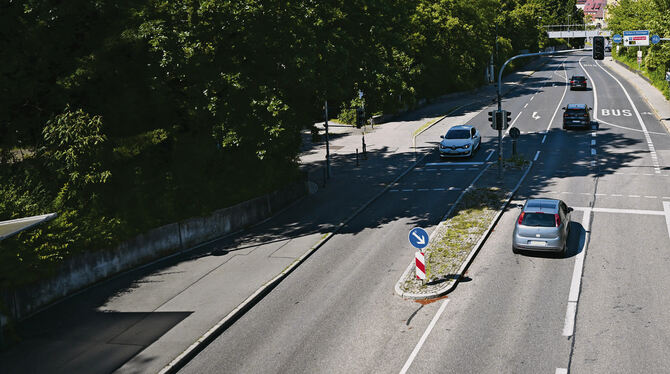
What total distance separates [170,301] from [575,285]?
12.1m

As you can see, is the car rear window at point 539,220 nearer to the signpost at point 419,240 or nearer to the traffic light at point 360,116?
the signpost at point 419,240

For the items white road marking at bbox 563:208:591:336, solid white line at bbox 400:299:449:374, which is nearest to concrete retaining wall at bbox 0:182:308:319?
solid white line at bbox 400:299:449:374

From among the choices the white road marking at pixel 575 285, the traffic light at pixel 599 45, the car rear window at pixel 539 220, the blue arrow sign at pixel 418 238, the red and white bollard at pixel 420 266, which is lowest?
the white road marking at pixel 575 285

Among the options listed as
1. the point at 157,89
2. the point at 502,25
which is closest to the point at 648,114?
the point at 502,25

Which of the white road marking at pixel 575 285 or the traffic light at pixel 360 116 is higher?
the traffic light at pixel 360 116

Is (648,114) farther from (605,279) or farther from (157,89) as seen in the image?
(157,89)

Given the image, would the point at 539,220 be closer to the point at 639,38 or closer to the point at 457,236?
the point at 457,236

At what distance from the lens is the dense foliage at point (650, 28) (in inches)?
1722

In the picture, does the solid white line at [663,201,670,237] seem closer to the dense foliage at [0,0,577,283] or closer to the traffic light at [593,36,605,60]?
the traffic light at [593,36,605,60]

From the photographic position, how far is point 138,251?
20.1 m

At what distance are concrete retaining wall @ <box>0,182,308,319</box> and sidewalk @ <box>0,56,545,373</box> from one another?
368mm

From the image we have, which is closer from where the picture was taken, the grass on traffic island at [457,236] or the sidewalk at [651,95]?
the grass on traffic island at [457,236]

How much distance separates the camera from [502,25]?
78312mm

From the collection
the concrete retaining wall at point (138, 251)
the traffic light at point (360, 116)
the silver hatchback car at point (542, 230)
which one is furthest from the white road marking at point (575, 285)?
the traffic light at point (360, 116)
